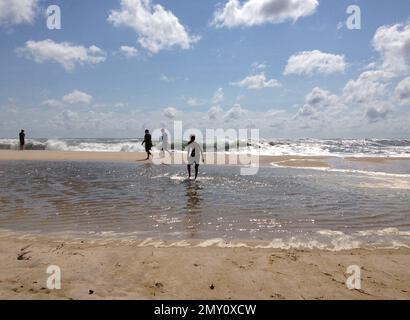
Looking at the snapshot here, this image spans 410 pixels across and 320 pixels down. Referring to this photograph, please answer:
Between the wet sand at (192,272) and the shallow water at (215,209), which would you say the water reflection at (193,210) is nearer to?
the shallow water at (215,209)

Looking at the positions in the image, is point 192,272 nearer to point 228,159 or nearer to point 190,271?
point 190,271

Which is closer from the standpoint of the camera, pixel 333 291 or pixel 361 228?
pixel 333 291

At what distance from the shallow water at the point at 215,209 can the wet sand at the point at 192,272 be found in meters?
0.96

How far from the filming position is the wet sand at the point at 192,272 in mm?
3896

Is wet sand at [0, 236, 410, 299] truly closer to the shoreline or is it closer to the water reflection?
the water reflection

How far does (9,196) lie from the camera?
33.0 ft

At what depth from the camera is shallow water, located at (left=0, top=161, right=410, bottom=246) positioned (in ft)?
21.6

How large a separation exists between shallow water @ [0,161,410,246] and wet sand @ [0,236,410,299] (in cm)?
96

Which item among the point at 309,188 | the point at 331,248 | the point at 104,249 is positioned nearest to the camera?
the point at 104,249

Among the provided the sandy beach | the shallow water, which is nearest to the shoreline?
the shallow water

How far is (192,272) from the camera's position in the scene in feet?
14.5
